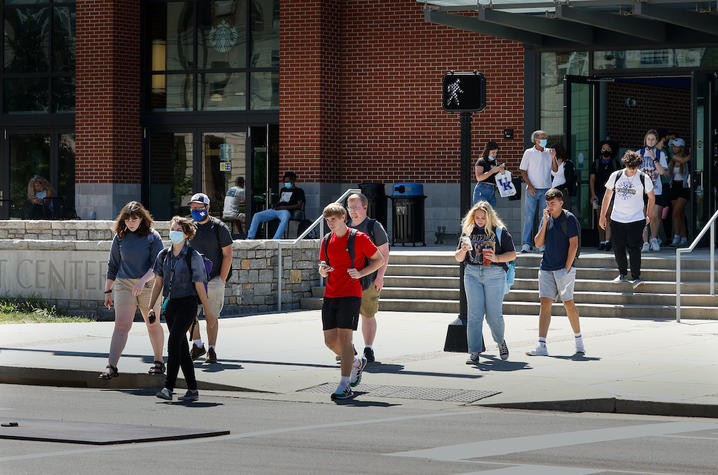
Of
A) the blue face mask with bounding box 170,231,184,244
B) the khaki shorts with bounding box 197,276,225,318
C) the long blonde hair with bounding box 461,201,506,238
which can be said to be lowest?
the khaki shorts with bounding box 197,276,225,318

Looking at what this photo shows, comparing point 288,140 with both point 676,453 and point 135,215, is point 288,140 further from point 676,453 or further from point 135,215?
point 676,453

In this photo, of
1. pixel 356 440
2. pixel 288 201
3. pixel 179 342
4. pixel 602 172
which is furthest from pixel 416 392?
pixel 288 201

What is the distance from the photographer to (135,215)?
1245cm

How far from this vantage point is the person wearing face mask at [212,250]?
13227 mm

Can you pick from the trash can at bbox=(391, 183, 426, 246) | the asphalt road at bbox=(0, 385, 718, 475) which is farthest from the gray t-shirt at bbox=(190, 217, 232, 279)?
the trash can at bbox=(391, 183, 426, 246)

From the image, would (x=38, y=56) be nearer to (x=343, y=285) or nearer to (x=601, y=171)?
(x=601, y=171)

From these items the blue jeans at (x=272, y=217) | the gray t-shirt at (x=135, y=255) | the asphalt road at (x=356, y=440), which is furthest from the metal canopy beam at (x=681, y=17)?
the asphalt road at (x=356, y=440)

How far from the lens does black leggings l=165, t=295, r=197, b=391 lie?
11.4 meters

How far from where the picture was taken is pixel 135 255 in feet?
41.0

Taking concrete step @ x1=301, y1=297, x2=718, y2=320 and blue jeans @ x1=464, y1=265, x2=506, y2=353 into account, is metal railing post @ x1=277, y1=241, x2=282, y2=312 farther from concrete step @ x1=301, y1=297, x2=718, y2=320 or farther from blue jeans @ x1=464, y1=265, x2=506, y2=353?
blue jeans @ x1=464, y1=265, x2=506, y2=353

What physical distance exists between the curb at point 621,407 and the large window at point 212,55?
16641 mm

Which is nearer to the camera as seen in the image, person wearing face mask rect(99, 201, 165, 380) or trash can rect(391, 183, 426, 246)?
person wearing face mask rect(99, 201, 165, 380)

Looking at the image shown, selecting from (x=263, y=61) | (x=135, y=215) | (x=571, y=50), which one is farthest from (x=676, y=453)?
(x=263, y=61)

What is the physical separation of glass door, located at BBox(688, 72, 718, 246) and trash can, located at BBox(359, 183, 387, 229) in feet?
19.0
